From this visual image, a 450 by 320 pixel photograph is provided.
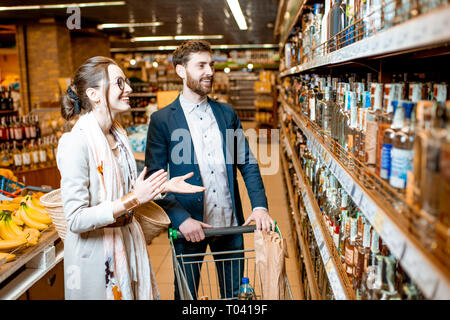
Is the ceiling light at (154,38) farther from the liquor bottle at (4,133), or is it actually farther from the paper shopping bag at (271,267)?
the paper shopping bag at (271,267)

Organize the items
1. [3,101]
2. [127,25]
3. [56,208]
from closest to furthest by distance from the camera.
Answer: [56,208], [3,101], [127,25]

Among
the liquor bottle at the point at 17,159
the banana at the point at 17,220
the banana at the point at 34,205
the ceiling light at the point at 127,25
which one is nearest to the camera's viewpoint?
the banana at the point at 17,220

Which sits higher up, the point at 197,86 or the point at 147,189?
the point at 197,86

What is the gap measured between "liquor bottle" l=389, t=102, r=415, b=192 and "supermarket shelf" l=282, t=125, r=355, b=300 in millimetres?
501

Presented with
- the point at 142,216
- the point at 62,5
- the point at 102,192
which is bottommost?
the point at 142,216

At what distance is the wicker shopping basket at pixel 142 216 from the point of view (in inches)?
69.4

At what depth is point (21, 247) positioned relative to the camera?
2094 millimetres

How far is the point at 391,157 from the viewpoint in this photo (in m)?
1.17

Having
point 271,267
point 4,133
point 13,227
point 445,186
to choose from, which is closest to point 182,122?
point 271,267

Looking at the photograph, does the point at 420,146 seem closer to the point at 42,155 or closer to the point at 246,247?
the point at 246,247

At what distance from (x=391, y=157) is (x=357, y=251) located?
0.56m

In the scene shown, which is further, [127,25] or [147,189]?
[127,25]

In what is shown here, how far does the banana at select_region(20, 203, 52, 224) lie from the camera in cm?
247

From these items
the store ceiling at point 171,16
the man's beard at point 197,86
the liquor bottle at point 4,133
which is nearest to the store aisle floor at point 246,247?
the man's beard at point 197,86
